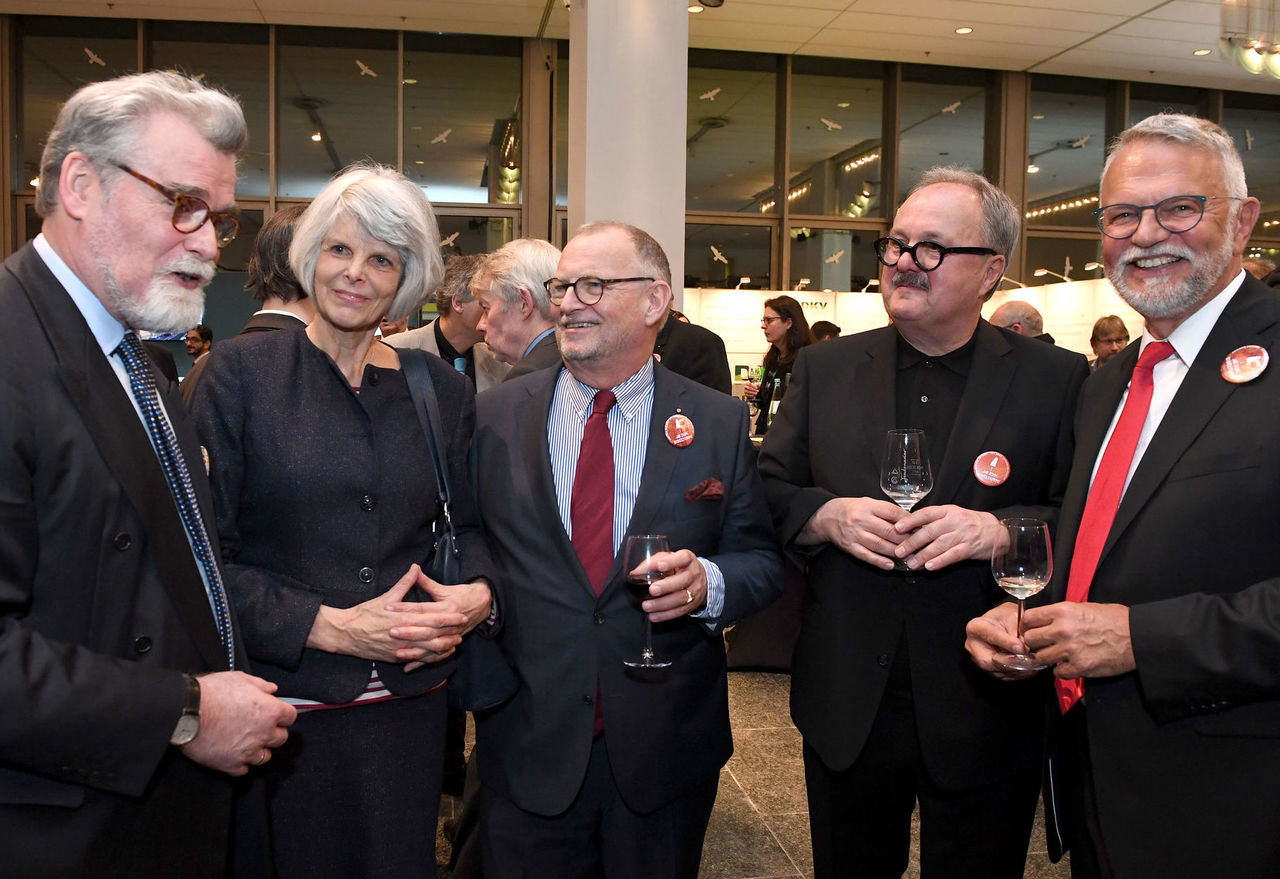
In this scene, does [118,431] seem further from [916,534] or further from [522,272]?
[522,272]

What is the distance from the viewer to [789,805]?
367 cm

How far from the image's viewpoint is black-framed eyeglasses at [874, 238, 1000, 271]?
2189mm

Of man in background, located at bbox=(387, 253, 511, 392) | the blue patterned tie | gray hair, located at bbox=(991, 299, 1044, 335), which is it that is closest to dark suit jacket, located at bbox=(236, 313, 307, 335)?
the blue patterned tie

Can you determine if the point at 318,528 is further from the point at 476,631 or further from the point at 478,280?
the point at 478,280

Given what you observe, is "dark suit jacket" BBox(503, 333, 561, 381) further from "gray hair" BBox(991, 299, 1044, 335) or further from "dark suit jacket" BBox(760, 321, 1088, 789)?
"gray hair" BBox(991, 299, 1044, 335)

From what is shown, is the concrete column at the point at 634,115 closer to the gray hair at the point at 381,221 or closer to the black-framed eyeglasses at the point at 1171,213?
the gray hair at the point at 381,221

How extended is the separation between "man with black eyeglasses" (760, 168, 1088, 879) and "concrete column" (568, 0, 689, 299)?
143 inches

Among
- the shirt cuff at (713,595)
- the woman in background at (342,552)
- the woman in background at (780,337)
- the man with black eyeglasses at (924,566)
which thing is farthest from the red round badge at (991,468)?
the woman in background at (780,337)

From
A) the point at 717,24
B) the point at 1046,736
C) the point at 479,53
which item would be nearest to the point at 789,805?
the point at 1046,736

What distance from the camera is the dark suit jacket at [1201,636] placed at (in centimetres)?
160

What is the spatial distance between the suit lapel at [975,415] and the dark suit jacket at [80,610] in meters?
1.55

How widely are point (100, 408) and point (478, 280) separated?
95.8 inches

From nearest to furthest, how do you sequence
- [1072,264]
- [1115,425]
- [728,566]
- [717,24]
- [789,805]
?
[1115,425]
[728,566]
[789,805]
[717,24]
[1072,264]

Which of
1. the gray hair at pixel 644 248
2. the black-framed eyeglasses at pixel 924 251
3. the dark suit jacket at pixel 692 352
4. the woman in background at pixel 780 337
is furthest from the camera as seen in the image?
the woman in background at pixel 780 337
